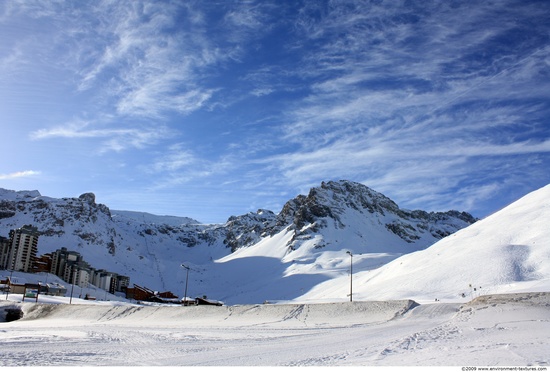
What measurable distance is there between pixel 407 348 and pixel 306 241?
157951 mm

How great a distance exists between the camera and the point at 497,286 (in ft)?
157

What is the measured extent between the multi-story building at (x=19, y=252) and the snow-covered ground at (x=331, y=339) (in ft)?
319

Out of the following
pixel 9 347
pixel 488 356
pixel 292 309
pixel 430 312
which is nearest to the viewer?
pixel 488 356

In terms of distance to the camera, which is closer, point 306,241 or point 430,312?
point 430,312

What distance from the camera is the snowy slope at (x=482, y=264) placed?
49062 mm

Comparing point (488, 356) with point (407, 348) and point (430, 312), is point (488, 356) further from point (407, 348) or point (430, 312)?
point (430, 312)

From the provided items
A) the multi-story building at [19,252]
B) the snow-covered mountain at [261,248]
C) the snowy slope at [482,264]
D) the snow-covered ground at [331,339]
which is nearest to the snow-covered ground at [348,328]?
the snow-covered ground at [331,339]

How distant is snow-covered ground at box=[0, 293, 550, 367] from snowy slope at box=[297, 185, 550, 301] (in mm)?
21558

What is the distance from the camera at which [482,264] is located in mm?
55219

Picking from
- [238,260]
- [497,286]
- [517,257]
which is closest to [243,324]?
[497,286]

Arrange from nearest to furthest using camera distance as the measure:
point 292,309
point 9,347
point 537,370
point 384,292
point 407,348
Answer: point 537,370 < point 407,348 < point 9,347 < point 292,309 < point 384,292

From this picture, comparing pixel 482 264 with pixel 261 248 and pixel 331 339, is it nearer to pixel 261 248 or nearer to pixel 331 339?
pixel 331 339

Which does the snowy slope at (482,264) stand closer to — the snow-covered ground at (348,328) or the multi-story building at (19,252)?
the snow-covered ground at (348,328)

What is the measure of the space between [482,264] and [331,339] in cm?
4326
